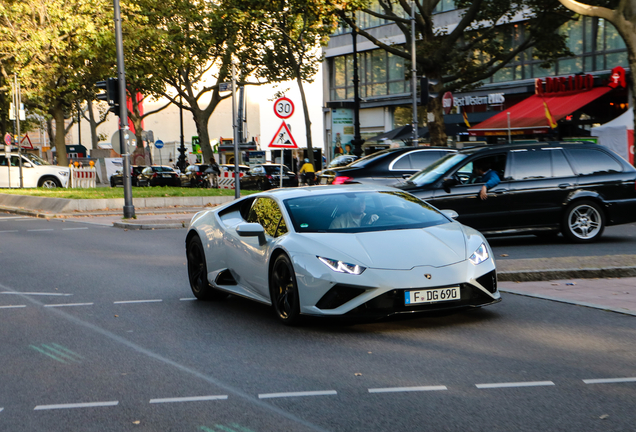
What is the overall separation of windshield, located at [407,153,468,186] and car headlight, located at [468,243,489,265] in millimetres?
6348

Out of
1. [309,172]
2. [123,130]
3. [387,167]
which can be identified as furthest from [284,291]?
[309,172]

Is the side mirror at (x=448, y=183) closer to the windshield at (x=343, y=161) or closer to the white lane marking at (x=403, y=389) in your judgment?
the white lane marking at (x=403, y=389)

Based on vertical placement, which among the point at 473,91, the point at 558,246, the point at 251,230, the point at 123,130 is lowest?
the point at 558,246

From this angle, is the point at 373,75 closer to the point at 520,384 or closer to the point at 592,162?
the point at 592,162

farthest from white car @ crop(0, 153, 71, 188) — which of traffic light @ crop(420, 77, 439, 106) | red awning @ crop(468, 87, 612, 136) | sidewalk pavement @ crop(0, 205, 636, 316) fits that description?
sidewalk pavement @ crop(0, 205, 636, 316)

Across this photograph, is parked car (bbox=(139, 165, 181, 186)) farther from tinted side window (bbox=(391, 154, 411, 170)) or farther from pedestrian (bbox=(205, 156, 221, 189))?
tinted side window (bbox=(391, 154, 411, 170))

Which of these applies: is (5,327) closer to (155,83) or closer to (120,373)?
(120,373)

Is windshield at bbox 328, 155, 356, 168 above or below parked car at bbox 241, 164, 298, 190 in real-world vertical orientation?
above

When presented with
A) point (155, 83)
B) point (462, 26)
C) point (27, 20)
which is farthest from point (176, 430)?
point (155, 83)

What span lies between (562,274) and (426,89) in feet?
58.5

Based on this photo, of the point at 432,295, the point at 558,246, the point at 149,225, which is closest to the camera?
the point at 432,295

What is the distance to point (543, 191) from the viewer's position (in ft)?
43.7

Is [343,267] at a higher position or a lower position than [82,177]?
lower

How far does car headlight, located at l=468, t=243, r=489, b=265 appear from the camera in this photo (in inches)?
280
